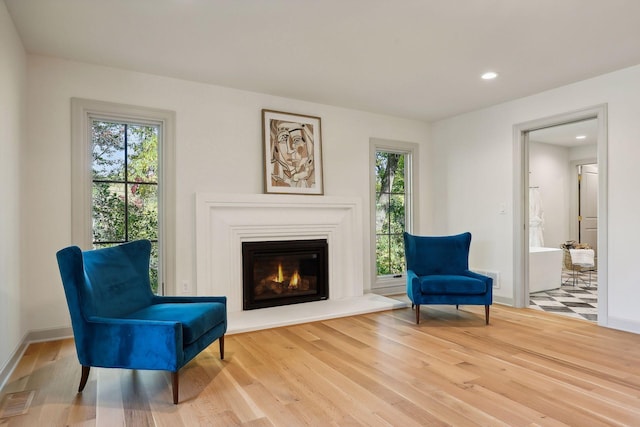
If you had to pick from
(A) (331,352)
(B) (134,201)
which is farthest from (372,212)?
(B) (134,201)

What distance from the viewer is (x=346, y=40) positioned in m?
3.03

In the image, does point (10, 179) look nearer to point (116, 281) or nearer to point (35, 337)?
point (116, 281)

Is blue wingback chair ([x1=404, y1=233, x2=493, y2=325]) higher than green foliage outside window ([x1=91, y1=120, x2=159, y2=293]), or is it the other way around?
green foliage outside window ([x1=91, y1=120, x2=159, y2=293])

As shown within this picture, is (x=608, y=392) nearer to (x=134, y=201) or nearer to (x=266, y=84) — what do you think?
(x=266, y=84)

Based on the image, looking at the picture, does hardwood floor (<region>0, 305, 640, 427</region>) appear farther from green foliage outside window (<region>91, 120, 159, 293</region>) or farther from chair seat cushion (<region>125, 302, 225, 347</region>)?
green foliage outside window (<region>91, 120, 159, 293</region>)

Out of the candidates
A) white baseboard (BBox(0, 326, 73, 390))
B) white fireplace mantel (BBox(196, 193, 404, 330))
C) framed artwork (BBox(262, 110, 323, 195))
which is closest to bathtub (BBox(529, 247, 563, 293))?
white fireplace mantel (BBox(196, 193, 404, 330))

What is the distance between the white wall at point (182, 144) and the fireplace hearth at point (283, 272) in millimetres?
625

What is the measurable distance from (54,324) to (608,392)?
415cm

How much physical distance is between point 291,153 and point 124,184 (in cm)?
179

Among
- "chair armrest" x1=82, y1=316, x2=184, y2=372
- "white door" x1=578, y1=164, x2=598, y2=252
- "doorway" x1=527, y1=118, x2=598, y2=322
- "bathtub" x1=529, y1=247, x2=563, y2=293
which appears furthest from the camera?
"white door" x1=578, y1=164, x2=598, y2=252

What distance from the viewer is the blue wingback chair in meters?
3.78

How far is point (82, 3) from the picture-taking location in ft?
8.28

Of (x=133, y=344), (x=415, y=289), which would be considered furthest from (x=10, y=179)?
(x=415, y=289)

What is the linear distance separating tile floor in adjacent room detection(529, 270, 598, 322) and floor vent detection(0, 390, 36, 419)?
483cm
